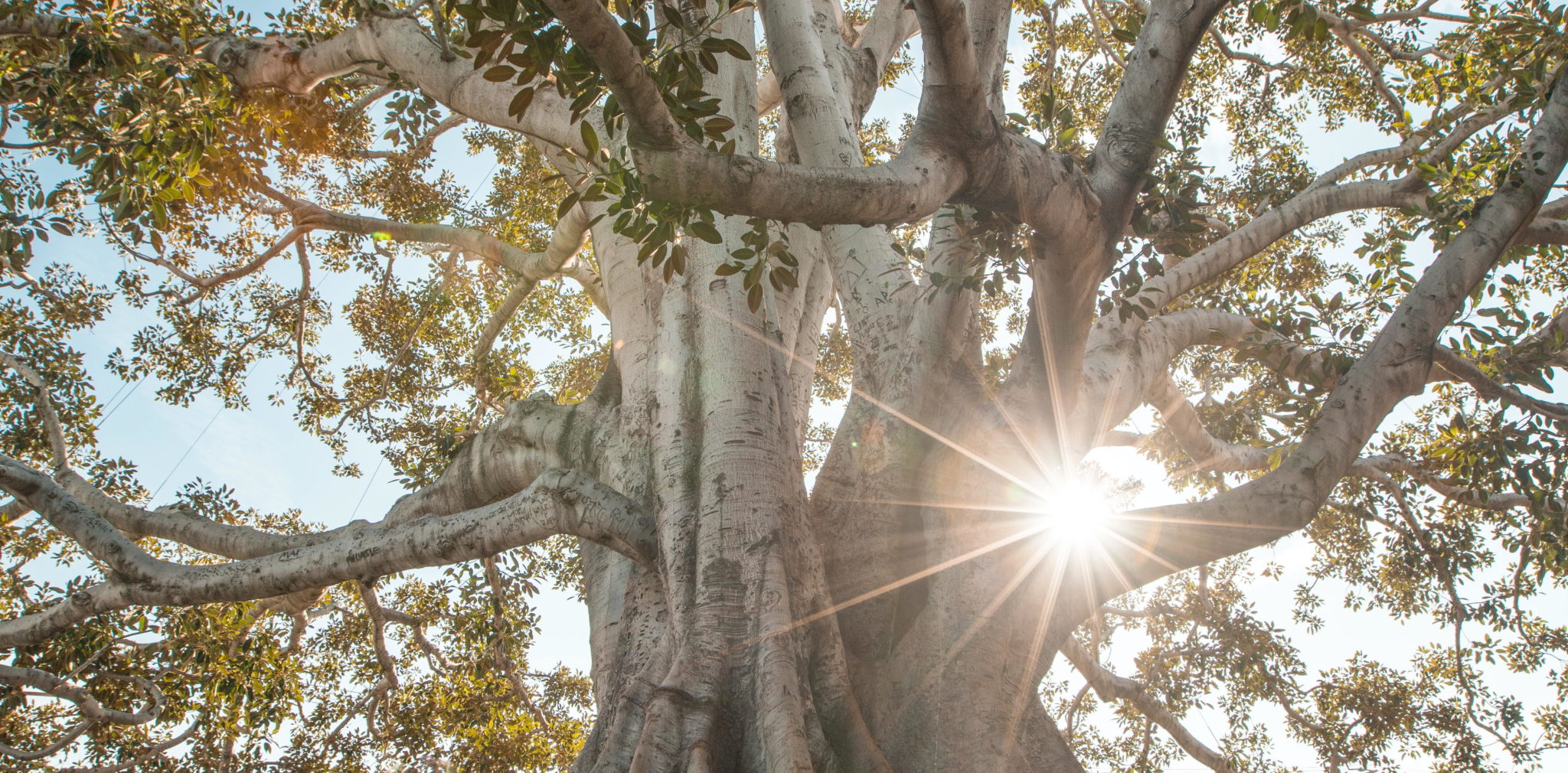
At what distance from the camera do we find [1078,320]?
297 cm

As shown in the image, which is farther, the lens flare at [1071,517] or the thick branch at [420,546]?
the thick branch at [420,546]

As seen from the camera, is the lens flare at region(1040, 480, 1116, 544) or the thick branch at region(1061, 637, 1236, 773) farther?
the thick branch at region(1061, 637, 1236, 773)

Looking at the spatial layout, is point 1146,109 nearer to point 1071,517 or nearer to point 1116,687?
point 1071,517

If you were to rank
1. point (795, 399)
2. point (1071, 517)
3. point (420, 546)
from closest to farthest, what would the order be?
point (1071, 517) < point (420, 546) < point (795, 399)

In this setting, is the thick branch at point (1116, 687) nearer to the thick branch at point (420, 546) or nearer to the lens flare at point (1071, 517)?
the lens flare at point (1071, 517)

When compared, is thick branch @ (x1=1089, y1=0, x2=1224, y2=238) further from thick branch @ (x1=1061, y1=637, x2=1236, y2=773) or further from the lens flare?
thick branch @ (x1=1061, y1=637, x2=1236, y2=773)

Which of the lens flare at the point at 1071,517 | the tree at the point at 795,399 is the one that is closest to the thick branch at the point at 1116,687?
the tree at the point at 795,399

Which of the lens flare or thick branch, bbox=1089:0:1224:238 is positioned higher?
thick branch, bbox=1089:0:1224:238

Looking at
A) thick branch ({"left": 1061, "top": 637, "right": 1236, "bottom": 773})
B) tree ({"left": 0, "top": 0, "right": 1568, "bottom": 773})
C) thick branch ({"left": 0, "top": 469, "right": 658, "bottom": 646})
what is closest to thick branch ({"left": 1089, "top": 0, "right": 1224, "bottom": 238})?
tree ({"left": 0, "top": 0, "right": 1568, "bottom": 773})

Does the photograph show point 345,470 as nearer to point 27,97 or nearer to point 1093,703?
point 27,97

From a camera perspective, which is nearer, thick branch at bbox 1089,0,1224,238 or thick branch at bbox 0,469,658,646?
thick branch at bbox 1089,0,1224,238

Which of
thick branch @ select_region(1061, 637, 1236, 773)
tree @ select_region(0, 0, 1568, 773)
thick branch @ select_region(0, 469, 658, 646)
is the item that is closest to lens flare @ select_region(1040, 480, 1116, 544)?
tree @ select_region(0, 0, 1568, 773)

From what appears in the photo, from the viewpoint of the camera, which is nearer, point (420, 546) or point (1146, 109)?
point (1146, 109)

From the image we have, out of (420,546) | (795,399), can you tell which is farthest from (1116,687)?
(420,546)
